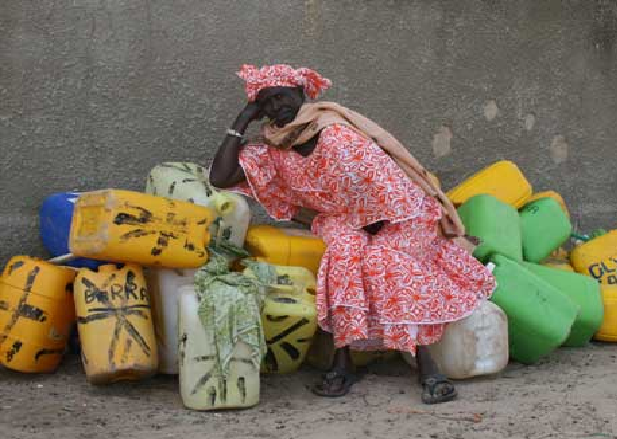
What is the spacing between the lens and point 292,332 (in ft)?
14.4

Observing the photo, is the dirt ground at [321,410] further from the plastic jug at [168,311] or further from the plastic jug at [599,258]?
the plastic jug at [599,258]

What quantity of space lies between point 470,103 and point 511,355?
5.80 feet

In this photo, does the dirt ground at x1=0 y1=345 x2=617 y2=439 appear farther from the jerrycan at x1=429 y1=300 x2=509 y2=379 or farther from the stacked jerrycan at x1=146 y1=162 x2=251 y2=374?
the stacked jerrycan at x1=146 y1=162 x2=251 y2=374

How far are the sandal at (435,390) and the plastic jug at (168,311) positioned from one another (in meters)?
1.07

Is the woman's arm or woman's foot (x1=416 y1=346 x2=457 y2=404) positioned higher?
the woman's arm

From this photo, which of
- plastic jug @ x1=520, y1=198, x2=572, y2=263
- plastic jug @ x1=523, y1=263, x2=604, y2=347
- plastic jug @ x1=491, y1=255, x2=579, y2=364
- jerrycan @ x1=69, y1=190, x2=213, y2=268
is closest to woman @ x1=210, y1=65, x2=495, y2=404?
plastic jug @ x1=491, y1=255, x2=579, y2=364

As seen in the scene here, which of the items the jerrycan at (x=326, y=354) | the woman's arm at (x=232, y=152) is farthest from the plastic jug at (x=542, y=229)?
the woman's arm at (x=232, y=152)

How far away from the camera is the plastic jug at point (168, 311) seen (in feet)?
14.6

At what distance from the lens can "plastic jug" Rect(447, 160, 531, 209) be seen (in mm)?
5574

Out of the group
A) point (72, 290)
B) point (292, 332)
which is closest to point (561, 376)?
point (292, 332)

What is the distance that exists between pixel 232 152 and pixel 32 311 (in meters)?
1.08

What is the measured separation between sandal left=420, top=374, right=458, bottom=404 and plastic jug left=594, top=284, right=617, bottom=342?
1333 mm

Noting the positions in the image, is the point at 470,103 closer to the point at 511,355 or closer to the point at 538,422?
the point at 511,355

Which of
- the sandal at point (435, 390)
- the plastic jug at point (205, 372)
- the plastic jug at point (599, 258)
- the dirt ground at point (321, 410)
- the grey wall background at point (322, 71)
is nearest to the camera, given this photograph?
the dirt ground at point (321, 410)
